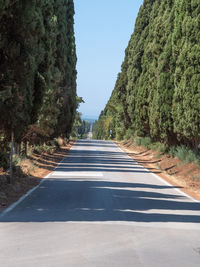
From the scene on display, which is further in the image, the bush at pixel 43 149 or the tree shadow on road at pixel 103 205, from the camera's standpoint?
the bush at pixel 43 149

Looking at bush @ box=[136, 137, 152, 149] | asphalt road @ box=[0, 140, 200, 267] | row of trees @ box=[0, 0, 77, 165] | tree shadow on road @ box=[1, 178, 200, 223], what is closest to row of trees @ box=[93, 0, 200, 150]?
bush @ box=[136, 137, 152, 149]

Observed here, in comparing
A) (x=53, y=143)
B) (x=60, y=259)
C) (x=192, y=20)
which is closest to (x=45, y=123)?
(x=192, y=20)

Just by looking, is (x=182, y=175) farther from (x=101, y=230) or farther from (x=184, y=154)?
(x=101, y=230)

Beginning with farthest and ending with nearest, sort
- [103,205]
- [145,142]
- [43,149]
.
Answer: [145,142] < [43,149] < [103,205]

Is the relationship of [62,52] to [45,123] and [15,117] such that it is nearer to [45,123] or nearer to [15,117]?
[45,123]

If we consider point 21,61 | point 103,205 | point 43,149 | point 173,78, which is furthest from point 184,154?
point 103,205

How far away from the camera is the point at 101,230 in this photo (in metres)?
8.00

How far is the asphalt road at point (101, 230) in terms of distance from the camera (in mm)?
5953

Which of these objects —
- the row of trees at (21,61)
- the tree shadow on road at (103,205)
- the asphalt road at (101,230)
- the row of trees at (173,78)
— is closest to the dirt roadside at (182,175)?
the tree shadow on road at (103,205)

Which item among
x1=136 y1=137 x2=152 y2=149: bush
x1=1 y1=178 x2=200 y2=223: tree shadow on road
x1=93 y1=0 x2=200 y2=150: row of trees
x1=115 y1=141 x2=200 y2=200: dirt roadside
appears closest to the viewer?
x1=1 y1=178 x2=200 y2=223: tree shadow on road

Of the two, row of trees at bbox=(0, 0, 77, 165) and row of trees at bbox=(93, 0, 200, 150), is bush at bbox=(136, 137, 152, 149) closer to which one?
row of trees at bbox=(93, 0, 200, 150)

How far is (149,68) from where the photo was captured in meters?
33.4

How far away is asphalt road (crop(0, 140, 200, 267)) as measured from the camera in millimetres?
5953

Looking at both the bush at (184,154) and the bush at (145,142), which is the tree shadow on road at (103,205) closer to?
the bush at (184,154)
